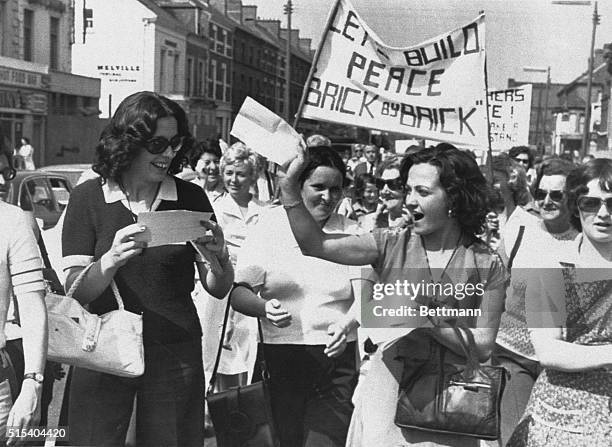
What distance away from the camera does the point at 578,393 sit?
9.91ft

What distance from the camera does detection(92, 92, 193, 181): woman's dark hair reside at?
129 inches

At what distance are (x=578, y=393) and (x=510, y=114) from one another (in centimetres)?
222

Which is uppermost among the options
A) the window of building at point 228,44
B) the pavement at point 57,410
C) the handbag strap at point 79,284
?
the window of building at point 228,44

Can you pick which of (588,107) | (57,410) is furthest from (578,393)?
(57,410)

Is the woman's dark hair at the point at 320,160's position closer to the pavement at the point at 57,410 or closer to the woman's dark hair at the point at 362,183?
the pavement at the point at 57,410

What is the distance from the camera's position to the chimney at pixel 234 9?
3.61m

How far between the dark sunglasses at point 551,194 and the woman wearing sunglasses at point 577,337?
1.31 meters

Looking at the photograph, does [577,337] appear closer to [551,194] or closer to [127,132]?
[127,132]

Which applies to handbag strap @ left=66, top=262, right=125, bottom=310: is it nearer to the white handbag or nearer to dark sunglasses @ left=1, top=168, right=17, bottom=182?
the white handbag

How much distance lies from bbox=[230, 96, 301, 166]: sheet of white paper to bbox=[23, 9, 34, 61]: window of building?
5.19 ft

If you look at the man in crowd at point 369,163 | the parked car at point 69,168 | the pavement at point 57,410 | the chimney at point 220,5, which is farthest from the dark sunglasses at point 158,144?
the man in crowd at point 369,163

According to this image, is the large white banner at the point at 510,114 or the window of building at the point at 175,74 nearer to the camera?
the window of building at the point at 175,74

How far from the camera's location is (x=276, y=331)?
3.86 metres

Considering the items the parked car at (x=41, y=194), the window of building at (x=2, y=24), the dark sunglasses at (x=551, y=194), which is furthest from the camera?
the parked car at (x=41, y=194)
